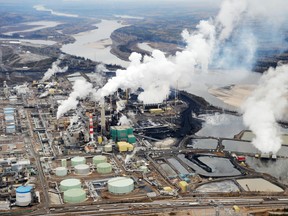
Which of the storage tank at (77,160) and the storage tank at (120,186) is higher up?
the storage tank at (120,186)

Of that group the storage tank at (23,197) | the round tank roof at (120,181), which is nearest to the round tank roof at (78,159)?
the round tank roof at (120,181)

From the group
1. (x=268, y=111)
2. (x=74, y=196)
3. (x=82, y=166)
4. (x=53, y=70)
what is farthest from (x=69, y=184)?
(x=53, y=70)

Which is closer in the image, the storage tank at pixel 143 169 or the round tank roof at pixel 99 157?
the storage tank at pixel 143 169

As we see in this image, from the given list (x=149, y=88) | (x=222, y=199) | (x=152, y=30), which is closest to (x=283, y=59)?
(x=149, y=88)

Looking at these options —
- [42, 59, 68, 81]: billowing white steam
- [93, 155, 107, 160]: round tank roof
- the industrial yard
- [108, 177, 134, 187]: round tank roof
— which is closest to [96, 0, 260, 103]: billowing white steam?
the industrial yard

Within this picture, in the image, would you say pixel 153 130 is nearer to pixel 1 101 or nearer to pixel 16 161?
pixel 16 161

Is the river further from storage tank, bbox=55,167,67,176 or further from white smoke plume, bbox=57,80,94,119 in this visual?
A: storage tank, bbox=55,167,67,176

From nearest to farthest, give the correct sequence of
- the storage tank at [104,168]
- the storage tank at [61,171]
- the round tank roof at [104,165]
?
the storage tank at [61,171]
the storage tank at [104,168]
the round tank roof at [104,165]

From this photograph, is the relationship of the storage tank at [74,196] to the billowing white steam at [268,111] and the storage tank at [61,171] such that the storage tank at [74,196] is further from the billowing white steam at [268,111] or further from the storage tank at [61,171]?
the billowing white steam at [268,111]
